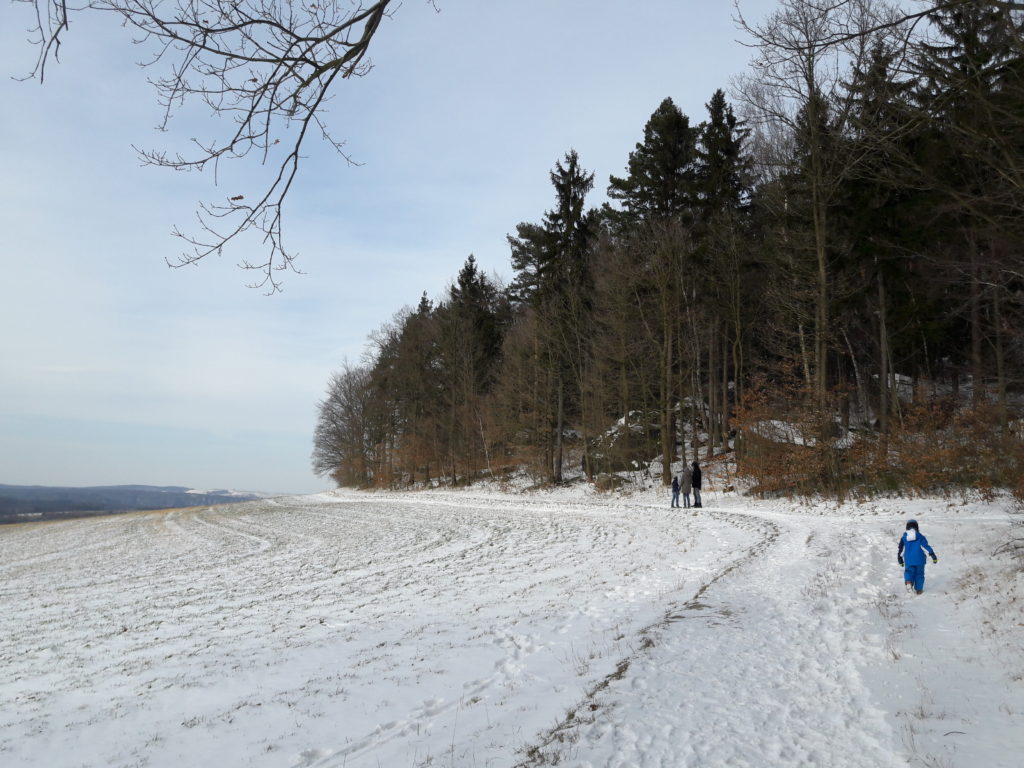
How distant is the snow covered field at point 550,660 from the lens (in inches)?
188

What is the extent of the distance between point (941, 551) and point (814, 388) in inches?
430

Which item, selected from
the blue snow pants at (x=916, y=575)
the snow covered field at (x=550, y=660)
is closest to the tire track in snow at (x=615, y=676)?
the snow covered field at (x=550, y=660)

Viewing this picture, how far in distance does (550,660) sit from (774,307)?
23.1 meters

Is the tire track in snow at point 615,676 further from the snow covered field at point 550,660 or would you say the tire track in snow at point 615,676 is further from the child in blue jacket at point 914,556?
the child in blue jacket at point 914,556

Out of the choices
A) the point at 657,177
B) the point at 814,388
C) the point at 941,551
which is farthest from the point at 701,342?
the point at 941,551

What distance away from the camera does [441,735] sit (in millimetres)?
4957

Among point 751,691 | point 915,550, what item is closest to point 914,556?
point 915,550

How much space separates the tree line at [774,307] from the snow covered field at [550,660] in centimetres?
502

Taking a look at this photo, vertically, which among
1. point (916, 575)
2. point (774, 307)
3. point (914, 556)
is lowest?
point (916, 575)

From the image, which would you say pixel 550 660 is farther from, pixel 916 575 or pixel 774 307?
pixel 774 307

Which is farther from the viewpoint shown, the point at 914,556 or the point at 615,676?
the point at 914,556

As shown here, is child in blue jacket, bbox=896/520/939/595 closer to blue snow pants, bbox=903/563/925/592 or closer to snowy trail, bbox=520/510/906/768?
blue snow pants, bbox=903/563/925/592

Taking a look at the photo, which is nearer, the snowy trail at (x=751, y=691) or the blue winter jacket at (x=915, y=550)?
the snowy trail at (x=751, y=691)

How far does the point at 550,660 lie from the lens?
21.9 ft
